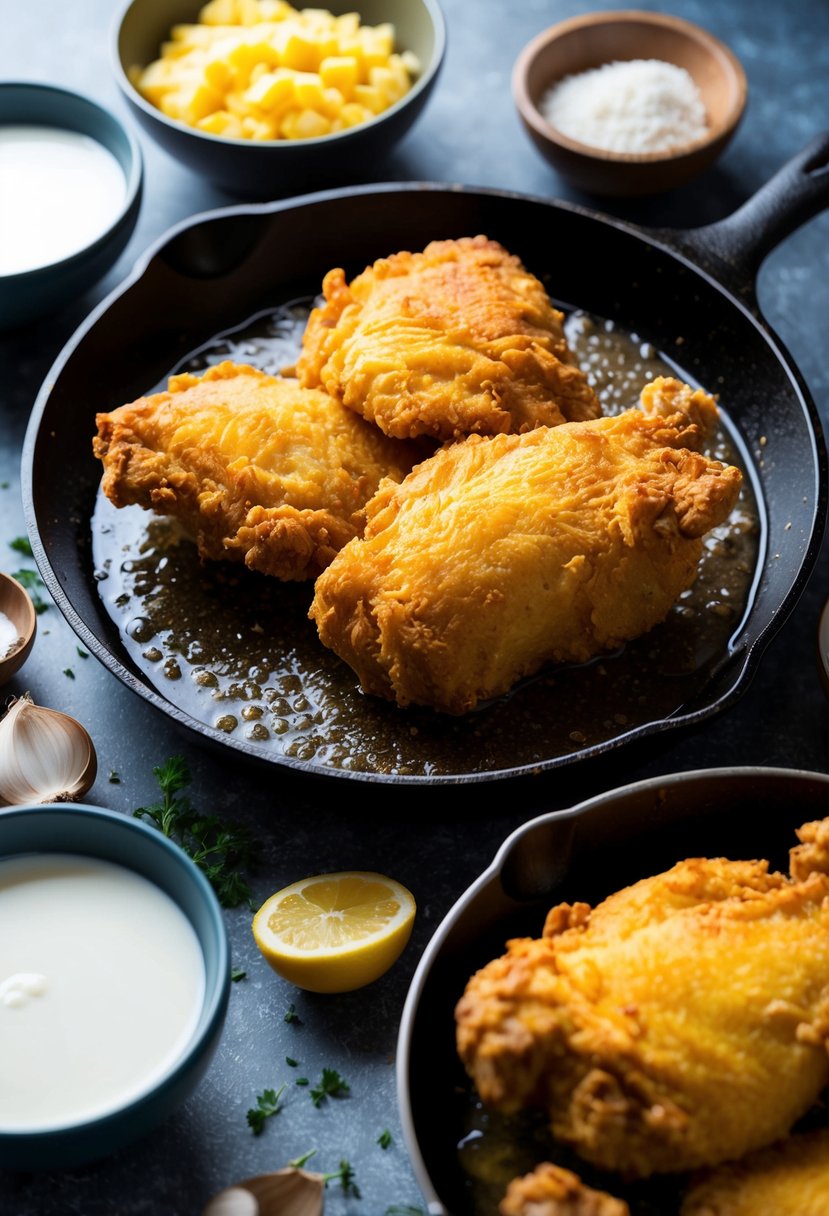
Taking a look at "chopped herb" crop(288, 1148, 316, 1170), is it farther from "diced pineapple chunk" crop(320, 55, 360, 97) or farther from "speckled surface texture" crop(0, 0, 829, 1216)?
"diced pineapple chunk" crop(320, 55, 360, 97)

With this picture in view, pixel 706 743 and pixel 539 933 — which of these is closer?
pixel 539 933

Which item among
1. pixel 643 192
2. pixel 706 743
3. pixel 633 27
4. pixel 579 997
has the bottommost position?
pixel 706 743

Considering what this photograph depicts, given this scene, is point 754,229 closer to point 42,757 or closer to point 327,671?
point 327,671

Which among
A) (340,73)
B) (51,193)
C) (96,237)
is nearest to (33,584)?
(96,237)

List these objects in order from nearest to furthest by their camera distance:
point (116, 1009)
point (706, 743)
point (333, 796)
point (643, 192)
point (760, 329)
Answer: point (116, 1009) → point (333, 796) → point (706, 743) → point (760, 329) → point (643, 192)

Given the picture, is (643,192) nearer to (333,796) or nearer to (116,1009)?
(333,796)

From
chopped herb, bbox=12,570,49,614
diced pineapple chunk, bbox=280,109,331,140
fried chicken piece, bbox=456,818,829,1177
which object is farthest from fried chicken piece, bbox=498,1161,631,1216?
diced pineapple chunk, bbox=280,109,331,140

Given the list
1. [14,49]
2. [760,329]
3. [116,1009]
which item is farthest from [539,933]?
[14,49]
